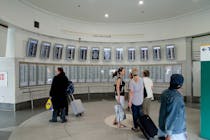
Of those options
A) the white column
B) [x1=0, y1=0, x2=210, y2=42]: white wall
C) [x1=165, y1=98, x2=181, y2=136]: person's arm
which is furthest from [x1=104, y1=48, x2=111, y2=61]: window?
[x1=165, y1=98, x2=181, y2=136]: person's arm

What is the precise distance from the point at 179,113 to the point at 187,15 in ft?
25.9

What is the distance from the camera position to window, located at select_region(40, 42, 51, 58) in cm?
820

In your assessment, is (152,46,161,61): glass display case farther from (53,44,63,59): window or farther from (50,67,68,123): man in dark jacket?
(50,67,68,123): man in dark jacket

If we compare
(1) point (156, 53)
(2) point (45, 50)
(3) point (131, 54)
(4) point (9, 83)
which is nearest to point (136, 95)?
(4) point (9, 83)

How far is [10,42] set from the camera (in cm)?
689

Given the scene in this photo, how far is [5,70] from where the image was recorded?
22.1 ft

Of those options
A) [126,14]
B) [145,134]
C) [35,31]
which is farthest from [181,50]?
[35,31]

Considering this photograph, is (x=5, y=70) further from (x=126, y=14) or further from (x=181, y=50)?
(x=181, y=50)

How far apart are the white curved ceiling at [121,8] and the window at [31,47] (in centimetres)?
152

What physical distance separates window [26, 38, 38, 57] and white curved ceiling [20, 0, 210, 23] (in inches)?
59.8

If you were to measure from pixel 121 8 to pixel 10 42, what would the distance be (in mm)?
4947

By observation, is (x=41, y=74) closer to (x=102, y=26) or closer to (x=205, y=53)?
(x=102, y=26)

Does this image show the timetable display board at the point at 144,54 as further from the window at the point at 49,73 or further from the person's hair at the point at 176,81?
the person's hair at the point at 176,81

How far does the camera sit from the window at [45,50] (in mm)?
8200
